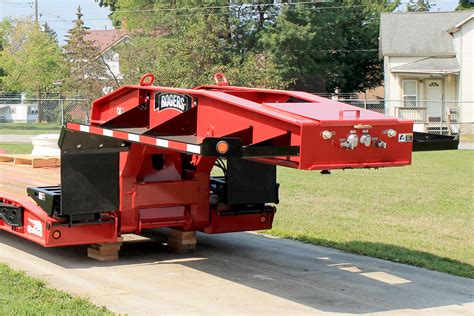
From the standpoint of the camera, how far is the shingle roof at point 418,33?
43781mm

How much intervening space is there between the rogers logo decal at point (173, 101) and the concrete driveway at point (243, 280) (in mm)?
1687

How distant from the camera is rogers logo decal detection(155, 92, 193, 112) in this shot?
8109 mm

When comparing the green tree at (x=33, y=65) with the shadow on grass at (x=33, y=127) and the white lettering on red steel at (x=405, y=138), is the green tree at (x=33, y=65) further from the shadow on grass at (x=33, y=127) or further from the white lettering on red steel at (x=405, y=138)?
the white lettering on red steel at (x=405, y=138)

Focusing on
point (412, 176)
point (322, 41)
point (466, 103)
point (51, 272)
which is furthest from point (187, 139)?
point (322, 41)

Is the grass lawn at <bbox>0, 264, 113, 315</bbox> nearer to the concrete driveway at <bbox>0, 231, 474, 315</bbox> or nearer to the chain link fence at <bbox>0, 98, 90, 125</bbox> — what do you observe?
the concrete driveway at <bbox>0, 231, 474, 315</bbox>

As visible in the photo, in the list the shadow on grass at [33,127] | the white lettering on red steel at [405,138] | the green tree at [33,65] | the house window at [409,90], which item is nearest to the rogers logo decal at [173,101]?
the white lettering on red steel at [405,138]

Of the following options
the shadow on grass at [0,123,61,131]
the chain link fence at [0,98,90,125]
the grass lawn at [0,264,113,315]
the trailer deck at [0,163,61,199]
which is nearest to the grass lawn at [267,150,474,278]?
the trailer deck at [0,163,61,199]

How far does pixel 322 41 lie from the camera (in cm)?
5031

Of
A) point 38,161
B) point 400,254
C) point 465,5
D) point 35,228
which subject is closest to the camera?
point 35,228

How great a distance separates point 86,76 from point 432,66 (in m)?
17.2

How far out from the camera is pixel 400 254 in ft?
32.2

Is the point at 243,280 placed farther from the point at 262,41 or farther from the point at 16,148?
the point at 262,41

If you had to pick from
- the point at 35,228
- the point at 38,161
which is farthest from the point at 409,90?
the point at 35,228

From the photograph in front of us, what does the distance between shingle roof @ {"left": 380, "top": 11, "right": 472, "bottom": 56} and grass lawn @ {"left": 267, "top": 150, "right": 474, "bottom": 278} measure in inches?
951
